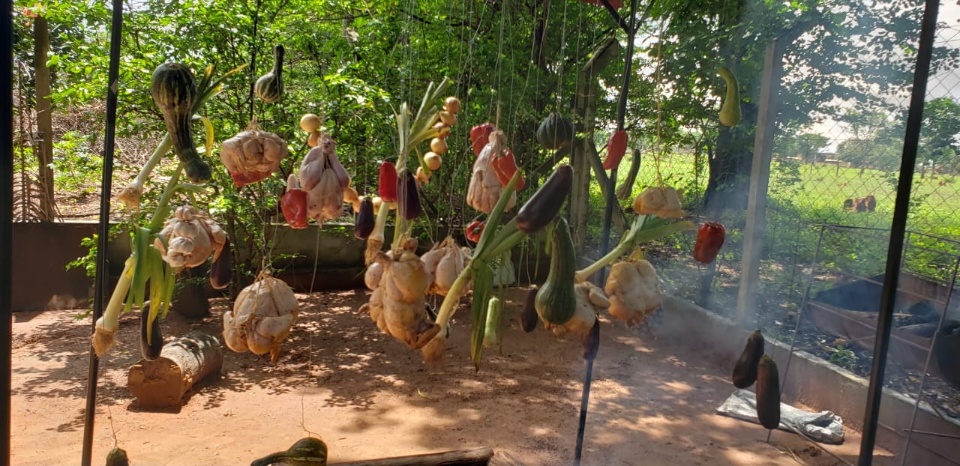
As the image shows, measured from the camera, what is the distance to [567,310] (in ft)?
2.86

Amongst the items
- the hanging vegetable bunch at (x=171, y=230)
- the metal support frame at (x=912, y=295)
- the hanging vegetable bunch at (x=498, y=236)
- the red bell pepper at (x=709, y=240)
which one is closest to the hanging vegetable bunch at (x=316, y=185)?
the hanging vegetable bunch at (x=171, y=230)

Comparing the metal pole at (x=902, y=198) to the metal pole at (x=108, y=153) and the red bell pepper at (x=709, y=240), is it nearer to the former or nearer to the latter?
the red bell pepper at (x=709, y=240)

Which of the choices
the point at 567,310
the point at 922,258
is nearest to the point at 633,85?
the point at 922,258

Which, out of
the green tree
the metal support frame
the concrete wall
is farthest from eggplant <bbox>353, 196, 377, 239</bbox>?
the green tree

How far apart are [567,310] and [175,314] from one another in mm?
4987

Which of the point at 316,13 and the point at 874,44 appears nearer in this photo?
the point at 874,44

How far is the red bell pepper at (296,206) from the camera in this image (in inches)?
36.5

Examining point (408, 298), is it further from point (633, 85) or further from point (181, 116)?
point (633, 85)

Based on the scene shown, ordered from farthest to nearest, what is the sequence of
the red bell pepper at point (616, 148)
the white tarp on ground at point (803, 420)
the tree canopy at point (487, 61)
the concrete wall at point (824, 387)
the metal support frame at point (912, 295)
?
the tree canopy at point (487, 61), the white tarp on ground at point (803, 420), the concrete wall at point (824, 387), the metal support frame at point (912, 295), the red bell pepper at point (616, 148)

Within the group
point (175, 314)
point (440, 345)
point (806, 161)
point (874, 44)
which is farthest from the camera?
point (175, 314)

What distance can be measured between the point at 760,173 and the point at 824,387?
1.22 m

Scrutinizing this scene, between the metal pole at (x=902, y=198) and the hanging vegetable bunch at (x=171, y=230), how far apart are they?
0.93 m

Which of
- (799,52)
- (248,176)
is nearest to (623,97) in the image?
(248,176)

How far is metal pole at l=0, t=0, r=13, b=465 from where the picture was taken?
31.7 inches
